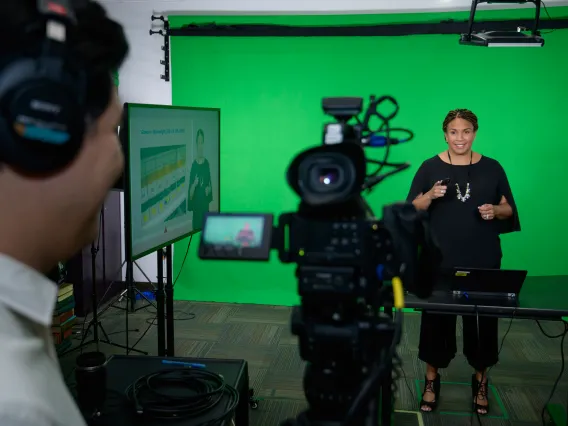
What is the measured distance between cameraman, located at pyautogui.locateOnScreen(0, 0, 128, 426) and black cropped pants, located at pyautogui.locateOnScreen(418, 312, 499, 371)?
2328mm

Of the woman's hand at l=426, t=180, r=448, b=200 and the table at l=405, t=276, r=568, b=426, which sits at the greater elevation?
the woman's hand at l=426, t=180, r=448, b=200

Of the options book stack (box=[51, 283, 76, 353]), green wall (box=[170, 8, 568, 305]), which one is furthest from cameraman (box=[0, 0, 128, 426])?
green wall (box=[170, 8, 568, 305])

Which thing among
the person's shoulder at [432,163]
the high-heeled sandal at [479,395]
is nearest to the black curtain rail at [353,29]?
the person's shoulder at [432,163]

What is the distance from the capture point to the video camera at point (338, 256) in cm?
104

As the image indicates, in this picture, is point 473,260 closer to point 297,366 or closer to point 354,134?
point 297,366

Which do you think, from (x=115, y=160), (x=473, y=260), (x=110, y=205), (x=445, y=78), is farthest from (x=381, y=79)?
(x=115, y=160)

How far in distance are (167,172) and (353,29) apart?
8.40ft

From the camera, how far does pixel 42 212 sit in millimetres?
585

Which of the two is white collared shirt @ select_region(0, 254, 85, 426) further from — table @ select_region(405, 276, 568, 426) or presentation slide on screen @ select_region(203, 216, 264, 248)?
table @ select_region(405, 276, 568, 426)

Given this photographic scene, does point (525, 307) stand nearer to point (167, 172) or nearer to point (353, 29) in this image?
point (167, 172)

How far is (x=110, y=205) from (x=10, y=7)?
4.07 m

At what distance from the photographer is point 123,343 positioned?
3715 mm

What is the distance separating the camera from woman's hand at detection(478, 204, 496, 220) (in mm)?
2693

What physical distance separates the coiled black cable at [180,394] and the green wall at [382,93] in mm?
3023
